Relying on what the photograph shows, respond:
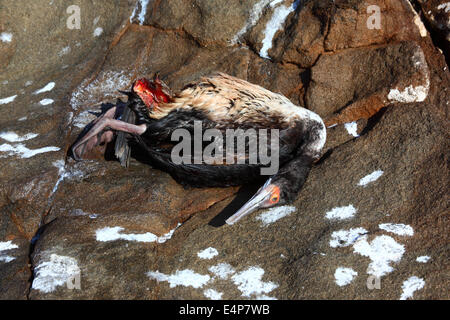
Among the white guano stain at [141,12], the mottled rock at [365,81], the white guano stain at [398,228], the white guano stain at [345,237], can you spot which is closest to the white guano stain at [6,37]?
the white guano stain at [141,12]

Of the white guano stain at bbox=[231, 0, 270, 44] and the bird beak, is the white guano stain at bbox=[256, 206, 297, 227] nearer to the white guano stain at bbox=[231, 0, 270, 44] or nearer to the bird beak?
the bird beak

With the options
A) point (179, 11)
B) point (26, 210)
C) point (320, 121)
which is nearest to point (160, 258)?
point (26, 210)

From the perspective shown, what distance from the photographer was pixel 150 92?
13.4 feet

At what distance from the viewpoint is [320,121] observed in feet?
13.3

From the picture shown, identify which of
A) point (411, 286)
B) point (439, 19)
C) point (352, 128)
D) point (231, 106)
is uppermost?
point (439, 19)

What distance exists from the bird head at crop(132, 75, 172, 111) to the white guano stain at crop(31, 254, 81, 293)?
157 centimetres

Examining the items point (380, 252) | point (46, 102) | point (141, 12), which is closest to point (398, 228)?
point (380, 252)

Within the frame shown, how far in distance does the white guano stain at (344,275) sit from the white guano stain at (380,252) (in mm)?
106

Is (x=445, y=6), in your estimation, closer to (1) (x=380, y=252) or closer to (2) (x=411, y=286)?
(1) (x=380, y=252)

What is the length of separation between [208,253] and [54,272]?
3.43 feet

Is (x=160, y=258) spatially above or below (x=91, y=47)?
below

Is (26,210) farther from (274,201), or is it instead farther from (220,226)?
(274,201)

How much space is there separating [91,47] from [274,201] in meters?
3.21

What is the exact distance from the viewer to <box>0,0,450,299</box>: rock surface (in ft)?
9.71
